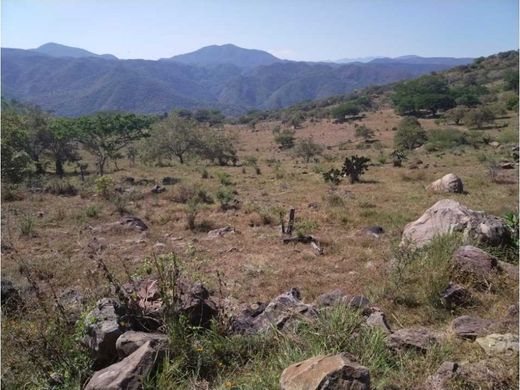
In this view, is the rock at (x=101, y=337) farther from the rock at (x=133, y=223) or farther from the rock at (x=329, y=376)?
the rock at (x=133, y=223)

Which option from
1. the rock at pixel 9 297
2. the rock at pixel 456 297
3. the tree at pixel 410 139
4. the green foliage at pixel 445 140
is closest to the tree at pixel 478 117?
the green foliage at pixel 445 140

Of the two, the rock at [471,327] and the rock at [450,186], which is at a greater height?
the rock at [471,327]

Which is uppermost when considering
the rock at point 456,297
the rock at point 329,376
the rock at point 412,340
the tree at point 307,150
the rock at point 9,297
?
the rock at point 329,376

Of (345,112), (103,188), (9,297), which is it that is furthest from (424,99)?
(9,297)

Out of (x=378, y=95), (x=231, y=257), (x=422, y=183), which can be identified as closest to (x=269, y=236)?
(x=231, y=257)

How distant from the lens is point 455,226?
7789 mm

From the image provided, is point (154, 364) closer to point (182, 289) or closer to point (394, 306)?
point (182, 289)

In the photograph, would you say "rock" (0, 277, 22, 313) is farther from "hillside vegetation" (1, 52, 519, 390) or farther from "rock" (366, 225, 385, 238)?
"rock" (366, 225, 385, 238)

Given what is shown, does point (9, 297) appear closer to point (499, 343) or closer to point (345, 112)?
point (499, 343)

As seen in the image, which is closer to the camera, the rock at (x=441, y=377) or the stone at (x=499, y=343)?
the rock at (x=441, y=377)

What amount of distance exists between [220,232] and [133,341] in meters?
7.26

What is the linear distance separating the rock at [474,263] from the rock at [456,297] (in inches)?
21.0

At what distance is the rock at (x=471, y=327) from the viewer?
430cm

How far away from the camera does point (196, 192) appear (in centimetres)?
1611
